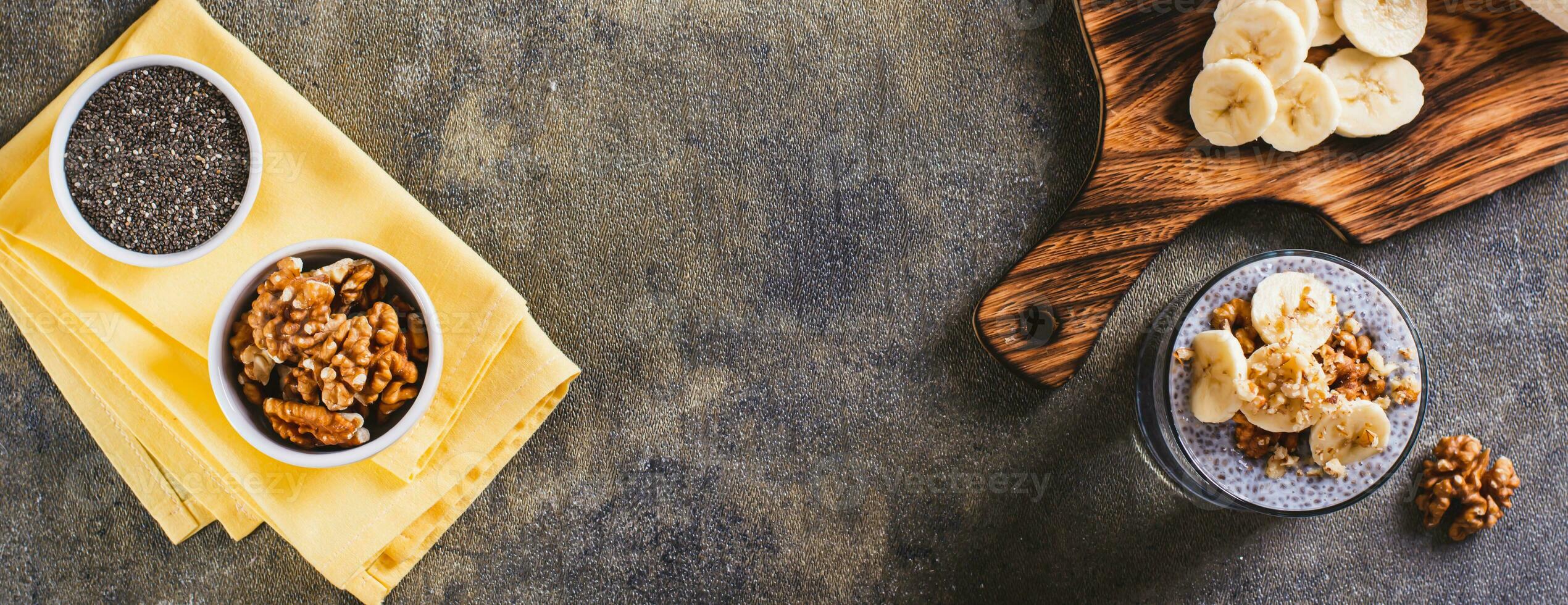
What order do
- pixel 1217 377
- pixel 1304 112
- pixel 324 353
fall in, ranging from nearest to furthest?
1. pixel 324 353
2. pixel 1217 377
3. pixel 1304 112

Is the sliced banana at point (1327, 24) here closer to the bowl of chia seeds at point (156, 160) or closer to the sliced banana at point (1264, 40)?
the sliced banana at point (1264, 40)

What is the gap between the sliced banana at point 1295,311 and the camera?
108 cm

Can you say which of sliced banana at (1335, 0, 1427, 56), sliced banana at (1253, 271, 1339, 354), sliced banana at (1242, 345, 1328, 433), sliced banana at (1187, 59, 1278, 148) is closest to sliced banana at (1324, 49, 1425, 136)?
sliced banana at (1335, 0, 1427, 56)

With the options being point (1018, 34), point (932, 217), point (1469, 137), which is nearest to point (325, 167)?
point (932, 217)

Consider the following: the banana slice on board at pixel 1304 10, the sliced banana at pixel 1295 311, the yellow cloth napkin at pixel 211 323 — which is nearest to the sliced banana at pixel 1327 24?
the banana slice on board at pixel 1304 10

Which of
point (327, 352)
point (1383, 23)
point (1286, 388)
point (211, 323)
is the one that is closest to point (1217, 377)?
point (1286, 388)

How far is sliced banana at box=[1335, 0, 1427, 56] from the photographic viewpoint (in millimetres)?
1163

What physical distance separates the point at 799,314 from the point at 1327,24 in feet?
2.84

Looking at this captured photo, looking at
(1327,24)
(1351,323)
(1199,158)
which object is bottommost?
(1351,323)

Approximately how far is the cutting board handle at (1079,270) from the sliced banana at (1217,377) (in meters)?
0.15

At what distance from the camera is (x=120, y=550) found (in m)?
1.19

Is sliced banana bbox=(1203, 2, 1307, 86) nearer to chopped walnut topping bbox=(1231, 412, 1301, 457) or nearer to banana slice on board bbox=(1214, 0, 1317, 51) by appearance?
banana slice on board bbox=(1214, 0, 1317, 51)

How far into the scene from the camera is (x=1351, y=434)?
3.59ft

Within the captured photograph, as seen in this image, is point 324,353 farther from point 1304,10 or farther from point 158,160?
point 1304,10
